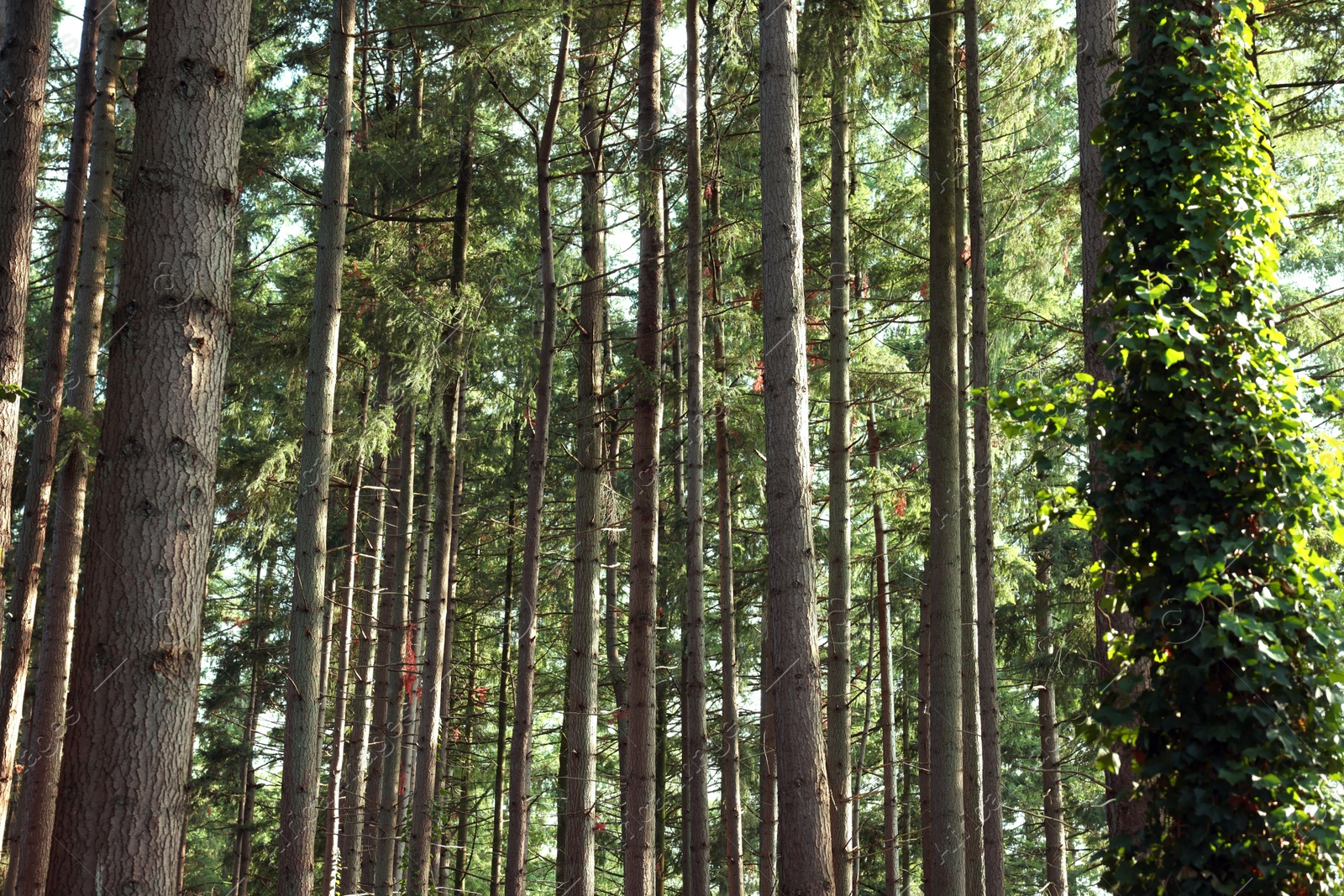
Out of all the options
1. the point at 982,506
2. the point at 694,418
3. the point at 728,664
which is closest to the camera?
the point at 982,506

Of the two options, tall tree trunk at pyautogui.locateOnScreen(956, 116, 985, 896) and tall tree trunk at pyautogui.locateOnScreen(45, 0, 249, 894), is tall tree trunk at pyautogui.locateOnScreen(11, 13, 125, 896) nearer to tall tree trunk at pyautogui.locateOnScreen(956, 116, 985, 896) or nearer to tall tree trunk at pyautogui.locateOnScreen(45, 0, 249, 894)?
tall tree trunk at pyautogui.locateOnScreen(45, 0, 249, 894)

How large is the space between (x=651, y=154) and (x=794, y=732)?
220 inches

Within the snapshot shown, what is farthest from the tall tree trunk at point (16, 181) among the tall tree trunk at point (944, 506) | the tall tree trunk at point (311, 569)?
the tall tree trunk at point (944, 506)

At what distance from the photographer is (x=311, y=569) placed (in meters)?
7.73

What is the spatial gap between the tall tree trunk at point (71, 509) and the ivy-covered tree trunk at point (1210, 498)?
764 centimetres

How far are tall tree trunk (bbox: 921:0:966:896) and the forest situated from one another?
5 centimetres

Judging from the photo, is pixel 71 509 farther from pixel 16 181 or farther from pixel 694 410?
pixel 694 410

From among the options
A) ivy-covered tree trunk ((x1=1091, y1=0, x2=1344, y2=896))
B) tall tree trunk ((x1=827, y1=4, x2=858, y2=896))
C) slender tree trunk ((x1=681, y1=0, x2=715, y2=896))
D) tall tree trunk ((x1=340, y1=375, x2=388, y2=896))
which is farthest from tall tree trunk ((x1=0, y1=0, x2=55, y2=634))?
ivy-covered tree trunk ((x1=1091, y1=0, x2=1344, y2=896))

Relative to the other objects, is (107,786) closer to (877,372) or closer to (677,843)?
(877,372)

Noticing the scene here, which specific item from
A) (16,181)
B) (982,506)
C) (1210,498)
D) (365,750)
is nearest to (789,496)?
(1210,498)

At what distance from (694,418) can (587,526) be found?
6.00 ft

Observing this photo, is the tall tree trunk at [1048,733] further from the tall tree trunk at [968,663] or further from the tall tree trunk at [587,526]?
the tall tree trunk at [587,526]

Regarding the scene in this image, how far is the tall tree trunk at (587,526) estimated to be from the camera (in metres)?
9.91

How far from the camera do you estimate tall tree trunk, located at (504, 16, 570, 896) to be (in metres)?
9.39
